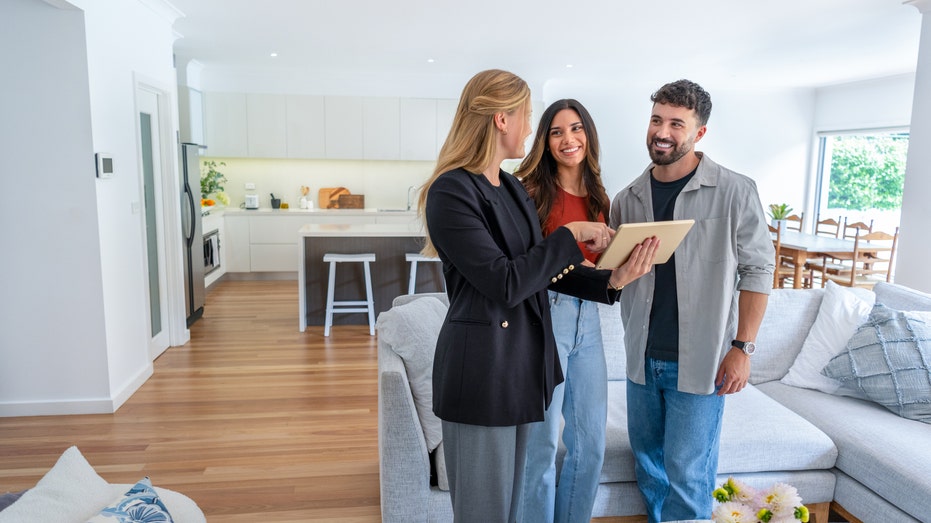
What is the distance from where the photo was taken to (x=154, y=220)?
186 inches

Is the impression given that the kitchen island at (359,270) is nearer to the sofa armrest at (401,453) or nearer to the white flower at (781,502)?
the sofa armrest at (401,453)

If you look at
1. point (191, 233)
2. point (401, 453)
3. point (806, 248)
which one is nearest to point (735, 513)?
point (401, 453)

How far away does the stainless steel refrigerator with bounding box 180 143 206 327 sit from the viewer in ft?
17.7

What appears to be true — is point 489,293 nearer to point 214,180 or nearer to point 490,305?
point 490,305

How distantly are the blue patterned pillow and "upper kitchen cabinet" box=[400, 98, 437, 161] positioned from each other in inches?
277

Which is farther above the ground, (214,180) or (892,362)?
(214,180)

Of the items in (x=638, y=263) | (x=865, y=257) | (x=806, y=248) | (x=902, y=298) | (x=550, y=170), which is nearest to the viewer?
(x=638, y=263)

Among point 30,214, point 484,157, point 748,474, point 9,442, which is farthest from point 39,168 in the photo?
point 748,474

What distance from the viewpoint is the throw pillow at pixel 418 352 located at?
91.8 inches

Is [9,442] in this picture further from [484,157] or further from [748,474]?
[748,474]

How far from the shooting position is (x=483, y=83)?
1566 mm

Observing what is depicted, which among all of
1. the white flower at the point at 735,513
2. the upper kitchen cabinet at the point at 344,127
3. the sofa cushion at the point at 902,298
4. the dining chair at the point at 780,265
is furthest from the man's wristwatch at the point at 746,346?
the upper kitchen cabinet at the point at 344,127

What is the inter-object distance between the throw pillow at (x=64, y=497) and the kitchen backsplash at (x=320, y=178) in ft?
22.8

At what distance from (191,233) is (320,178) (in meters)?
3.04
